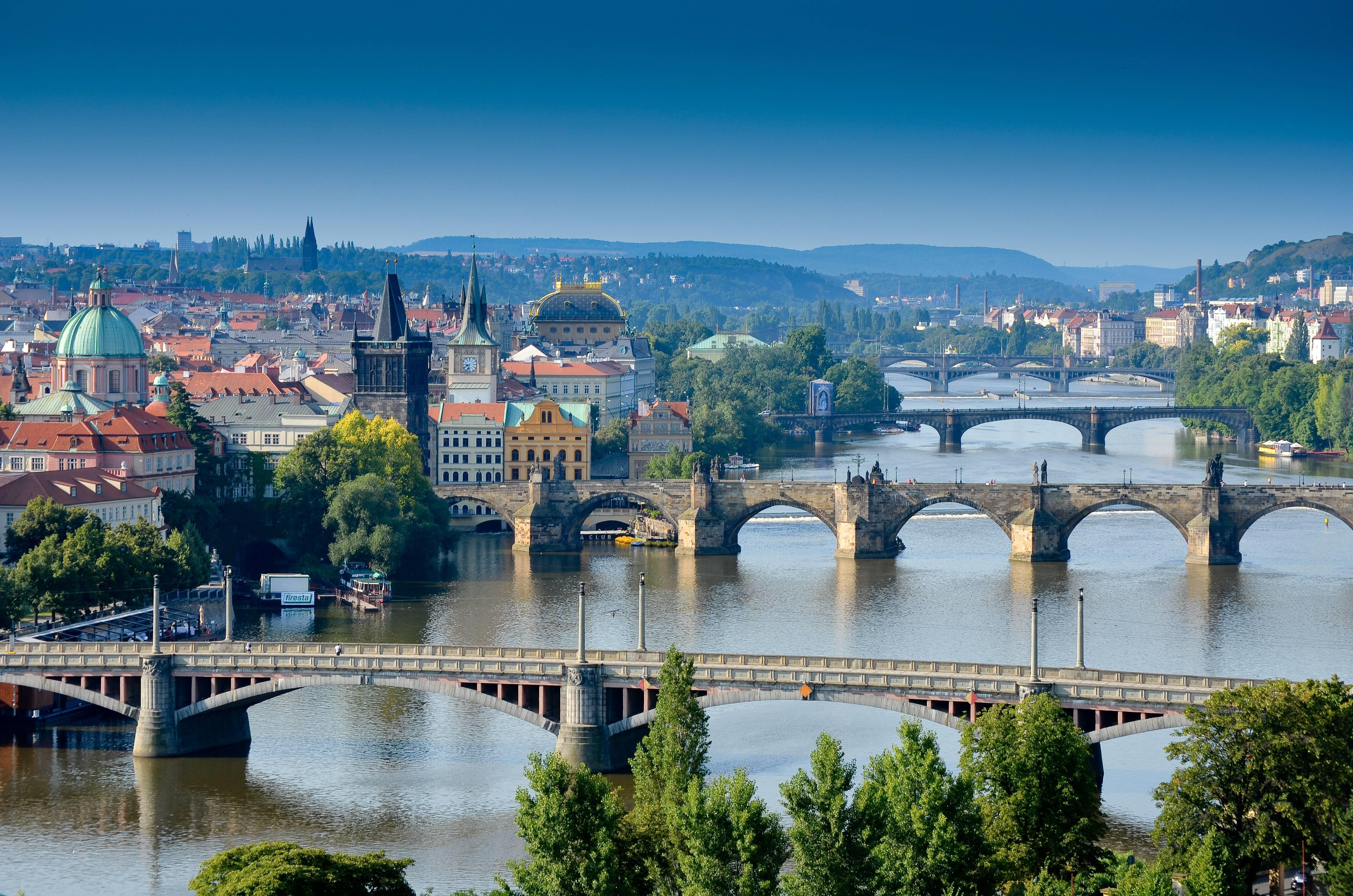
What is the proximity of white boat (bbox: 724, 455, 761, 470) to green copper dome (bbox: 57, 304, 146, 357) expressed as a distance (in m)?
30.0

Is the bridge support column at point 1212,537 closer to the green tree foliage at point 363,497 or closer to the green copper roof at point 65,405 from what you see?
the green tree foliage at point 363,497

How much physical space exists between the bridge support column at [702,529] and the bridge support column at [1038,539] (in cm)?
952

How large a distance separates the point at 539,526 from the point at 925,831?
152 feet

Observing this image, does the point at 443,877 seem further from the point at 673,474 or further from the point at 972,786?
the point at 673,474

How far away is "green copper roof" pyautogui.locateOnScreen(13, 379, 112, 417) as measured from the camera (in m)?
75.2

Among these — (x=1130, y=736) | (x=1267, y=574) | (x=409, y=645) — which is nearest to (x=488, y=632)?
(x=409, y=645)

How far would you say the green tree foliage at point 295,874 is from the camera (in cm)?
3011

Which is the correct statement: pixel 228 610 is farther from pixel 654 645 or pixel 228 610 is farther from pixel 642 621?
pixel 654 645

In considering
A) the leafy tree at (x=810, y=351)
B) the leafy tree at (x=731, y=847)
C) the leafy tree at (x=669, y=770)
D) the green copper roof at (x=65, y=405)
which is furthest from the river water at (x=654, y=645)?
the leafy tree at (x=810, y=351)

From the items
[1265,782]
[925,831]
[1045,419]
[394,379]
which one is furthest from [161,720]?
[1045,419]

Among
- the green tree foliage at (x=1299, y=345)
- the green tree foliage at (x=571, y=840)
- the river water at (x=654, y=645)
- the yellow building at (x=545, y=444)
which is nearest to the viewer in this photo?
the green tree foliage at (x=571, y=840)

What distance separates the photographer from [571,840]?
31.8m

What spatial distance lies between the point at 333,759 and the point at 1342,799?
20.3 metres

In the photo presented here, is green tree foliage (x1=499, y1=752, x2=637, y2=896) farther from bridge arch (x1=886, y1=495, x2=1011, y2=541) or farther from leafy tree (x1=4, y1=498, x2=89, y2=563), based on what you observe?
bridge arch (x1=886, y1=495, x2=1011, y2=541)
